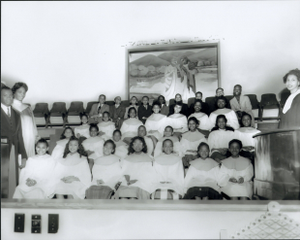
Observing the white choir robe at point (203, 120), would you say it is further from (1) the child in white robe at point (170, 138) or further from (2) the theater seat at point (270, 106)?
(2) the theater seat at point (270, 106)

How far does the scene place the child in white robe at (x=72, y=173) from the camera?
384 cm

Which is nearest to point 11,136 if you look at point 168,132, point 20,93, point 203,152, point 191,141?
point 20,93

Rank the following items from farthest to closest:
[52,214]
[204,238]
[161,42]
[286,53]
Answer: [161,42] < [286,53] < [52,214] < [204,238]

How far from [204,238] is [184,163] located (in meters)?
0.91

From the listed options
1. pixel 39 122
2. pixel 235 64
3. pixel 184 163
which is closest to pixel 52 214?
pixel 39 122

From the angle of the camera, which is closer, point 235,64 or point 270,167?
point 270,167

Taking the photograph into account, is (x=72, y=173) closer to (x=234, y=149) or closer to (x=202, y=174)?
(x=202, y=174)

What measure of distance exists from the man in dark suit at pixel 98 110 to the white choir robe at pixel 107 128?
0.25ft

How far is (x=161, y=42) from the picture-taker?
405 cm

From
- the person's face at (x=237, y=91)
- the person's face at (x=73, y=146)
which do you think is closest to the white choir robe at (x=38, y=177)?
the person's face at (x=73, y=146)

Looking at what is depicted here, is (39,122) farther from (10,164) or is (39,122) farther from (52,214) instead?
(52,214)

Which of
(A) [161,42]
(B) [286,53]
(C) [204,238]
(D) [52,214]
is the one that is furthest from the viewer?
(A) [161,42]

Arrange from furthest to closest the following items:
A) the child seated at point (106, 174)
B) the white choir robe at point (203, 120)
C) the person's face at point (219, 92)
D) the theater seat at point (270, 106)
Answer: the white choir robe at point (203, 120)
the person's face at point (219, 92)
the child seated at point (106, 174)
the theater seat at point (270, 106)

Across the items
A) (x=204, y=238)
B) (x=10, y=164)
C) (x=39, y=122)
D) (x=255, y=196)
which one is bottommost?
(x=204, y=238)
